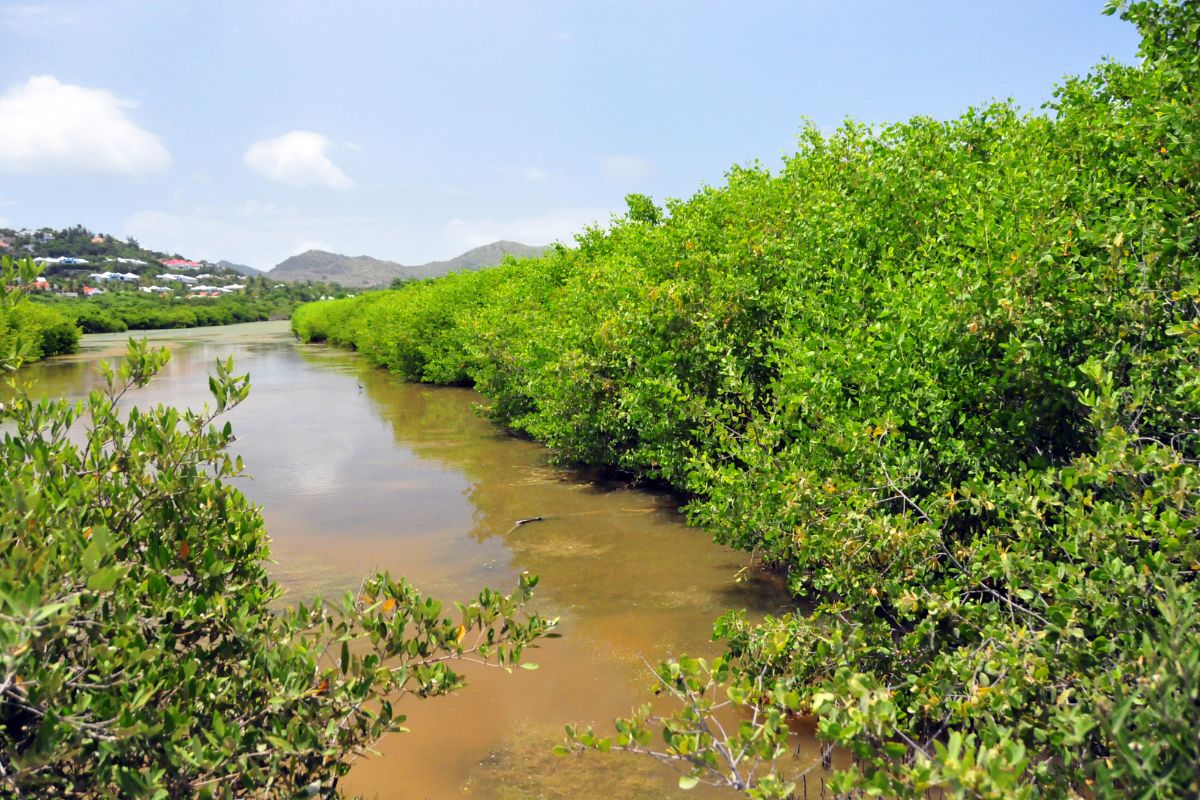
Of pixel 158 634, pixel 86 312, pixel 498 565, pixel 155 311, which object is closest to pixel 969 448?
pixel 158 634

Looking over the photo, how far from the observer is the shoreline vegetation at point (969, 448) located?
12.1 feet

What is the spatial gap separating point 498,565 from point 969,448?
7245mm

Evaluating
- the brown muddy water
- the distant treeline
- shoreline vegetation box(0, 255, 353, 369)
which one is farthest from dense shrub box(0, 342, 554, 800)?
the distant treeline

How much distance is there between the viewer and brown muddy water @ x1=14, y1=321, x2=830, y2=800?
22.8 feet

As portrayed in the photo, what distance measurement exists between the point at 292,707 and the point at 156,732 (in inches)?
28.8

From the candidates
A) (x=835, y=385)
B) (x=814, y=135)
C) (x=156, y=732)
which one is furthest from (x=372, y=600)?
(x=814, y=135)

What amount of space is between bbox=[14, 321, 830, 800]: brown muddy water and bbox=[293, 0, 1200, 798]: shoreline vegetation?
0.83 m

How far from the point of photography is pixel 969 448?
23.1ft

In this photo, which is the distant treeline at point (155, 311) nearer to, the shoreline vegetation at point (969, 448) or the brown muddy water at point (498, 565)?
the brown muddy water at point (498, 565)

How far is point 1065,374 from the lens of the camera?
6246mm

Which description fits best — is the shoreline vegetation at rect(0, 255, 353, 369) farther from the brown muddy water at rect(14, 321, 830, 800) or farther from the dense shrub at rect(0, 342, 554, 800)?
the brown muddy water at rect(14, 321, 830, 800)

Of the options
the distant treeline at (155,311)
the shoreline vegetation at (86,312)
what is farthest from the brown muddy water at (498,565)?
the distant treeline at (155,311)

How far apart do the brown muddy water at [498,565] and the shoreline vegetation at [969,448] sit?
830 mm

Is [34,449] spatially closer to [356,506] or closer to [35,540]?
[35,540]
